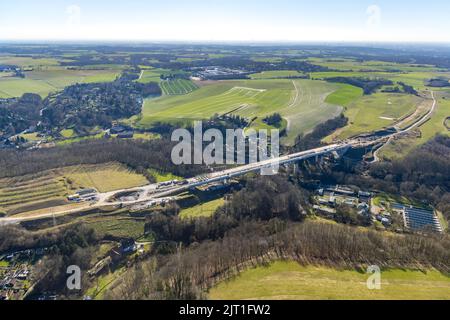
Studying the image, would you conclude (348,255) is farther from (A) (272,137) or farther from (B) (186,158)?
(A) (272,137)

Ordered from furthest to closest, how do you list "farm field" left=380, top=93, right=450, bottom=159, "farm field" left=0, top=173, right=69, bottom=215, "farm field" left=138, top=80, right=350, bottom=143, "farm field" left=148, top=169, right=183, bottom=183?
"farm field" left=138, top=80, right=350, bottom=143 → "farm field" left=380, top=93, right=450, bottom=159 → "farm field" left=148, top=169, right=183, bottom=183 → "farm field" left=0, top=173, right=69, bottom=215

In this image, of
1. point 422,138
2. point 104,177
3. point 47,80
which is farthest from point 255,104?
point 47,80

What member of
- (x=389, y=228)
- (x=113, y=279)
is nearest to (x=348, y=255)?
(x=389, y=228)

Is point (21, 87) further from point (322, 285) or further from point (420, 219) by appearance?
point (420, 219)

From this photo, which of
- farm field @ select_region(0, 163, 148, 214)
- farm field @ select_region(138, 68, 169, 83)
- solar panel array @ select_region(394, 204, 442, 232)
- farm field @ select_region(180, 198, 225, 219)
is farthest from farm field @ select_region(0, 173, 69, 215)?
farm field @ select_region(138, 68, 169, 83)

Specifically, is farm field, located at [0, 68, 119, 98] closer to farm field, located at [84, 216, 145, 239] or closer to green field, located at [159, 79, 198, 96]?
green field, located at [159, 79, 198, 96]

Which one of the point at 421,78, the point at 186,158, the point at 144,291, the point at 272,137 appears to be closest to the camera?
the point at 144,291
